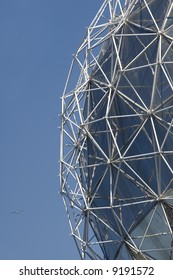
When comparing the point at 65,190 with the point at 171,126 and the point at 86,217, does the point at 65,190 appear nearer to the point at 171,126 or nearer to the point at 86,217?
the point at 86,217

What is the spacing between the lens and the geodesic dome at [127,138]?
42.5 metres

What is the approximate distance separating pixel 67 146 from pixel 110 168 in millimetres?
3782

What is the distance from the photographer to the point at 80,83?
47.6m

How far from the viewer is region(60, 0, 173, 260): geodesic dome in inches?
1672

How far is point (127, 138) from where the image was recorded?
144ft
